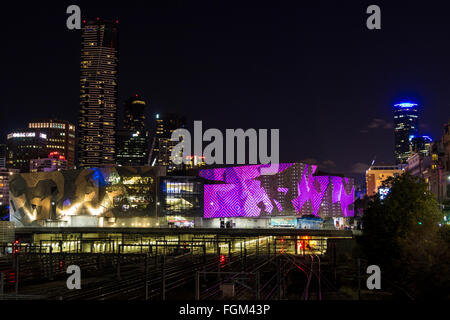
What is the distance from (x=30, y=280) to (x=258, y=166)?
9861 cm

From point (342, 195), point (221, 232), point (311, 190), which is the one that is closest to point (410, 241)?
point (221, 232)

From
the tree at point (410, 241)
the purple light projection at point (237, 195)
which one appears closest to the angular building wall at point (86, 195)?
the purple light projection at point (237, 195)

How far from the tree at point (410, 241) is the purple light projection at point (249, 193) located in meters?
78.9

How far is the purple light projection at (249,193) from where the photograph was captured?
117 meters

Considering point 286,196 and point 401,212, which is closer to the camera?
point 401,212

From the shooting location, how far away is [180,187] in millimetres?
111000

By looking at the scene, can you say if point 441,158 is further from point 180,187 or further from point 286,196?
point 180,187

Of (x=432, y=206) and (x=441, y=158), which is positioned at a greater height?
(x=441, y=158)

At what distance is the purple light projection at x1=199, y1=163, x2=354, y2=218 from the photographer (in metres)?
117

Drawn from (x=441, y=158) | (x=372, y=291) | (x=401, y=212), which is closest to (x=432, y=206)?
(x=401, y=212)

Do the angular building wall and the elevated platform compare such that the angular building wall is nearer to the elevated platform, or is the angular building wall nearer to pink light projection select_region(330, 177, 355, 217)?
the elevated platform

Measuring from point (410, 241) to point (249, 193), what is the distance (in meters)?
95.6

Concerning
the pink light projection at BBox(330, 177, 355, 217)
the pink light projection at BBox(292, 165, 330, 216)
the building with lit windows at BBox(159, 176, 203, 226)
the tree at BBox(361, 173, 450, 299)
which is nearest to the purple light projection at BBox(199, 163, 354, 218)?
the pink light projection at BBox(292, 165, 330, 216)

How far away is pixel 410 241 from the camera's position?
24.0 meters
